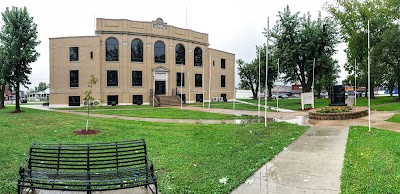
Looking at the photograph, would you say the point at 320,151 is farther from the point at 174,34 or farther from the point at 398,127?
the point at 174,34

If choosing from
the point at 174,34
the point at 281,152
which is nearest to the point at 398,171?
the point at 281,152

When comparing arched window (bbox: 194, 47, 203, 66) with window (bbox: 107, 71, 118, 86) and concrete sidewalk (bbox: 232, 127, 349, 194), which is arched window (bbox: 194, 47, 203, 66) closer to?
window (bbox: 107, 71, 118, 86)

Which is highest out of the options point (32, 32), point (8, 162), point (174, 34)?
point (174, 34)

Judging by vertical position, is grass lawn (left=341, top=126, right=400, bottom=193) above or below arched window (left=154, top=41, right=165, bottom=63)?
below

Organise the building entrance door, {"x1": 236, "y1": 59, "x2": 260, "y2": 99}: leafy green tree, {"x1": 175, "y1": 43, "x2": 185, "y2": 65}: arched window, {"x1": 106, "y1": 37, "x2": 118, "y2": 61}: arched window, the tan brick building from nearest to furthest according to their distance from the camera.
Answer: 1. the tan brick building
2. {"x1": 106, "y1": 37, "x2": 118, "y2": 61}: arched window
3. the building entrance door
4. {"x1": 175, "y1": 43, "x2": 185, "y2": 65}: arched window
5. {"x1": 236, "y1": 59, "x2": 260, "y2": 99}: leafy green tree

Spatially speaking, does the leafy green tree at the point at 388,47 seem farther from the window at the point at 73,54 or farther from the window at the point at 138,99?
the window at the point at 73,54

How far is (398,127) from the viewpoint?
13.0 metres

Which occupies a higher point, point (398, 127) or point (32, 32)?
point (32, 32)

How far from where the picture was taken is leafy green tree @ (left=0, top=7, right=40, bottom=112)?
2628 centimetres

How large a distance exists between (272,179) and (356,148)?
426 cm

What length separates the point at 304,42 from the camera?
34781 millimetres

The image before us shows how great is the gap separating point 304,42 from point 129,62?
24.9 m

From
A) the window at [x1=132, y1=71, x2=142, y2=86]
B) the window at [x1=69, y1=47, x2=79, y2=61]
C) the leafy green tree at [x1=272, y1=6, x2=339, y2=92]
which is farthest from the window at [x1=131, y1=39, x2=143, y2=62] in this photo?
the leafy green tree at [x1=272, y1=6, x2=339, y2=92]

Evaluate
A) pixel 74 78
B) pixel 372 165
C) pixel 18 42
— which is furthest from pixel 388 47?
pixel 74 78
